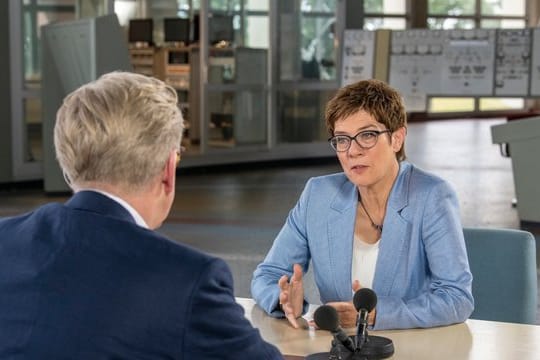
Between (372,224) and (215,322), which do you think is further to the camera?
(372,224)

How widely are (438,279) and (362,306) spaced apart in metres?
0.60

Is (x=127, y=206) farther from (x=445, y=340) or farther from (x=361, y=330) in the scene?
(x=445, y=340)

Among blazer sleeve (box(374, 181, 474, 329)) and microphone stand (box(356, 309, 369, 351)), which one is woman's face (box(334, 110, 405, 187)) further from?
microphone stand (box(356, 309, 369, 351))

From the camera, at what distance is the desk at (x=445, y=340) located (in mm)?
2258

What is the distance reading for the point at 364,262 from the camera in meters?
2.89

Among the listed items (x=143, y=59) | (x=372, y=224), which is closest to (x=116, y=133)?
(x=372, y=224)

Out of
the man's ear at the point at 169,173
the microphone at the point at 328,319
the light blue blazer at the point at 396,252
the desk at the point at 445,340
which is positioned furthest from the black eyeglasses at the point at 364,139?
the man's ear at the point at 169,173

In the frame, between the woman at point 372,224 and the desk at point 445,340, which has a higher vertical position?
the woman at point 372,224

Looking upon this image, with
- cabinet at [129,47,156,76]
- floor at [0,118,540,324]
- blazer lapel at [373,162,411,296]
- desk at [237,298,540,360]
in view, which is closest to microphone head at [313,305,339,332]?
desk at [237,298,540,360]

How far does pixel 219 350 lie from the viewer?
145 cm

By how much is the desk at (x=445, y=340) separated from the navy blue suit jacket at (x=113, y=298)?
0.85m

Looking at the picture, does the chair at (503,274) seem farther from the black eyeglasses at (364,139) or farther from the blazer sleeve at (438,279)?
the black eyeglasses at (364,139)

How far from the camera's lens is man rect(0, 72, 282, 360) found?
55.9 inches

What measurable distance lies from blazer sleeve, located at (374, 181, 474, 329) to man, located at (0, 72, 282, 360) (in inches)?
38.8
